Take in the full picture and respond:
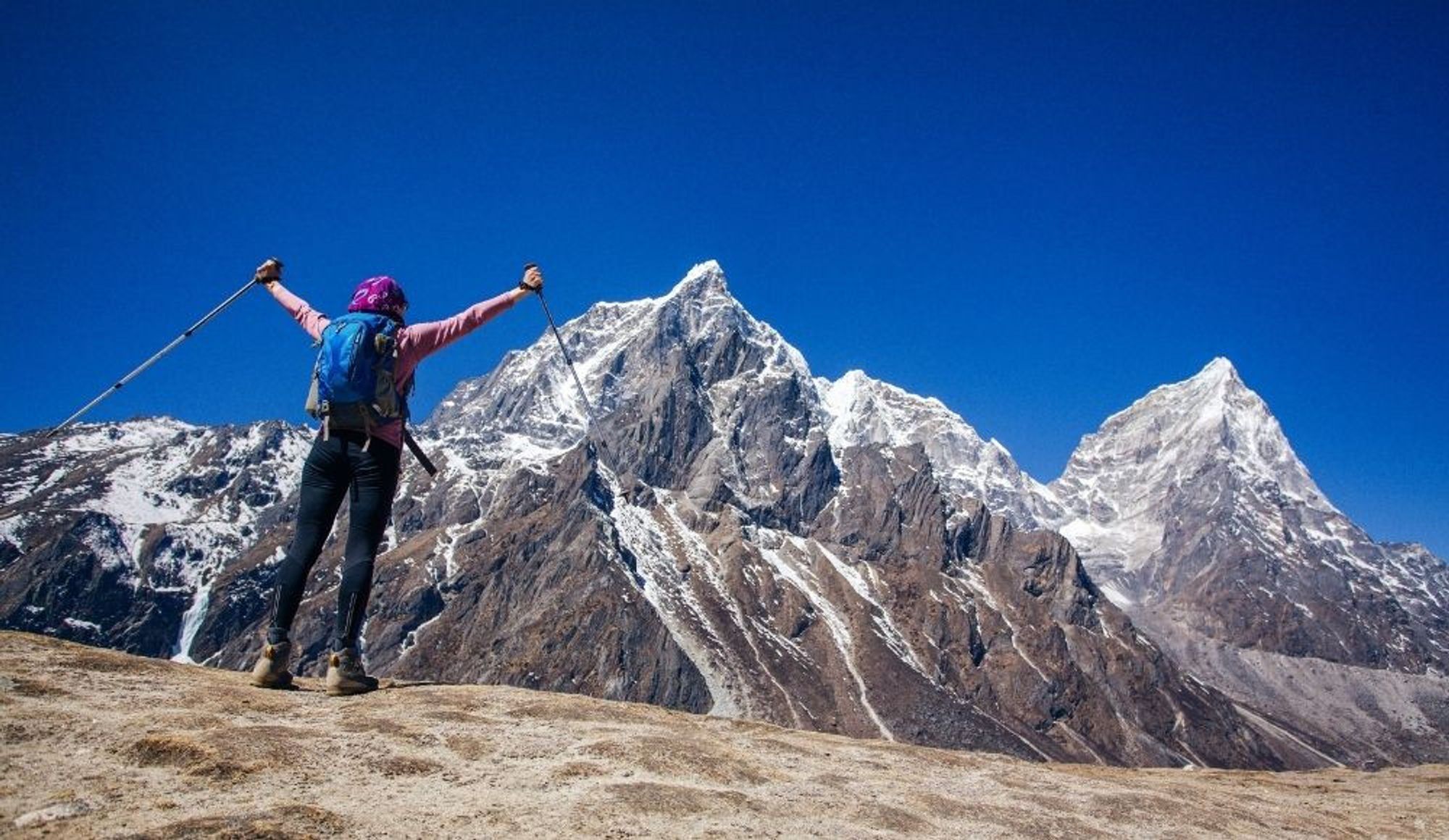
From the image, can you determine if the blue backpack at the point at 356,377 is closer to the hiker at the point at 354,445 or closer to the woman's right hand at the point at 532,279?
the hiker at the point at 354,445

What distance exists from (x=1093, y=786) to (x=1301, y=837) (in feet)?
9.95

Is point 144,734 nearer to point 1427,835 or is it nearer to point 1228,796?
point 1228,796

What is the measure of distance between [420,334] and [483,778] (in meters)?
6.57

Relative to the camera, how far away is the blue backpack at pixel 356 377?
13.0m

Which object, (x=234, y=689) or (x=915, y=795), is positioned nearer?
(x=915, y=795)

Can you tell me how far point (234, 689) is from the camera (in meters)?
13.4

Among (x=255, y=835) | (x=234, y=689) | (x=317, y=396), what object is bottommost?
(x=255, y=835)

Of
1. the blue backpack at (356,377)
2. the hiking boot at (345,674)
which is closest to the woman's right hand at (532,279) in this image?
the blue backpack at (356,377)

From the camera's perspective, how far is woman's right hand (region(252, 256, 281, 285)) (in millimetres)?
15453

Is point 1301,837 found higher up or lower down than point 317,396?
lower down

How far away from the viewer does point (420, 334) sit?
541 inches

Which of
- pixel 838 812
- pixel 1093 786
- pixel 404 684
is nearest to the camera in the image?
pixel 838 812

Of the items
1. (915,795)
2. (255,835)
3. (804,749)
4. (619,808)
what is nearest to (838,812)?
(915,795)

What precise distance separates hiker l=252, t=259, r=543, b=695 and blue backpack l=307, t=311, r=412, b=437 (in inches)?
0.4
